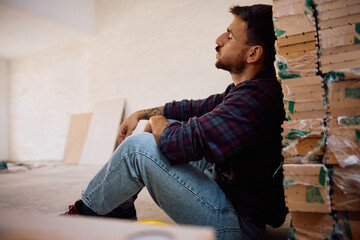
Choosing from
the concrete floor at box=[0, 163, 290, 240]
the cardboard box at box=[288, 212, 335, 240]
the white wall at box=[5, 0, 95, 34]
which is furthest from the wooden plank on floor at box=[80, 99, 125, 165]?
the cardboard box at box=[288, 212, 335, 240]

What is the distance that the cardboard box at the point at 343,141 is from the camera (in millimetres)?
804

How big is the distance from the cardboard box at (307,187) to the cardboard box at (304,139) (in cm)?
5

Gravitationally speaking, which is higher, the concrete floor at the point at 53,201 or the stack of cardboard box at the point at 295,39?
the stack of cardboard box at the point at 295,39

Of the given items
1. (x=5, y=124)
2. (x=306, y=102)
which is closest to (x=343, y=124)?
(x=306, y=102)

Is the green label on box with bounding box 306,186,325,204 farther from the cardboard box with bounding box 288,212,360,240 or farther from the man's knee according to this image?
the man's knee

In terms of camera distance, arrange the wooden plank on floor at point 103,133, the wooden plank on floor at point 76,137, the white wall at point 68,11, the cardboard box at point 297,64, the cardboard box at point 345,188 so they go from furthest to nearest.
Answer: the wooden plank on floor at point 76,137, the wooden plank on floor at point 103,133, the white wall at point 68,11, the cardboard box at point 297,64, the cardboard box at point 345,188

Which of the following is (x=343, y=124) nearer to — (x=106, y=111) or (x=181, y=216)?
(x=181, y=216)

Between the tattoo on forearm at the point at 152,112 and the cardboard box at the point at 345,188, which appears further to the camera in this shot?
the tattoo on forearm at the point at 152,112

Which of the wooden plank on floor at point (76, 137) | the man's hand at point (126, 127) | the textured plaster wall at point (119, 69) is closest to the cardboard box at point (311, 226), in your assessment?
the man's hand at point (126, 127)

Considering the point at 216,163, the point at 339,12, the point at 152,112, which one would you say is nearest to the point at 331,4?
the point at 339,12

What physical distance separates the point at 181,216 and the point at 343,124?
0.67 metres

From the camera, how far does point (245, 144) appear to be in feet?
3.15

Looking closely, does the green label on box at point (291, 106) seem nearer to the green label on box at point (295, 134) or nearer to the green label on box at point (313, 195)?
the green label on box at point (295, 134)

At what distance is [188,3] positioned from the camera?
4258mm
